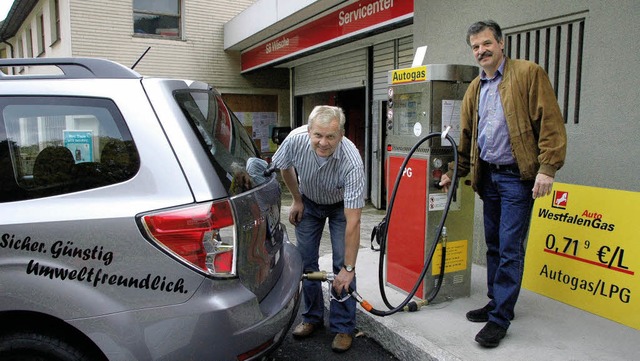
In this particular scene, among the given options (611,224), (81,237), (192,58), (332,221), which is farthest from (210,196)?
(192,58)

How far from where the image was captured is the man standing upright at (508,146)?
2.76 metres

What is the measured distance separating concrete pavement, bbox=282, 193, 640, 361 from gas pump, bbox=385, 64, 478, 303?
0.22 meters

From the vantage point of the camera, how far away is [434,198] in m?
3.56

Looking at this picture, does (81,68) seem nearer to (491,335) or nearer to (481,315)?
(491,335)

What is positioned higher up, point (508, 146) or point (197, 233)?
point (508, 146)

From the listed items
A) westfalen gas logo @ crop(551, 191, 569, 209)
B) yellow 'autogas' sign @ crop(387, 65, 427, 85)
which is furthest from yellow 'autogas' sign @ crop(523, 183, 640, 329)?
yellow 'autogas' sign @ crop(387, 65, 427, 85)

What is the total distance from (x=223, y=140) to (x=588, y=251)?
2.73 metres

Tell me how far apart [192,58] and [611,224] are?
10.9 meters

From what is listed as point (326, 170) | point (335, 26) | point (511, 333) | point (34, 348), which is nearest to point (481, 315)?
point (511, 333)

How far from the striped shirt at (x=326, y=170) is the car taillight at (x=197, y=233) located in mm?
1068

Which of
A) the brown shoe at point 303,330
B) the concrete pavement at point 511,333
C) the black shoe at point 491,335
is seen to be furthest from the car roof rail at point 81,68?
the black shoe at point 491,335

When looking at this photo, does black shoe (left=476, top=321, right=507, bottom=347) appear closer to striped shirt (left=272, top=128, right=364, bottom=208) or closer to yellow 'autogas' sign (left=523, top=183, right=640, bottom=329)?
yellow 'autogas' sign (left=523, top=183, right=640, bottom=329)

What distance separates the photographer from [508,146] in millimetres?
2967

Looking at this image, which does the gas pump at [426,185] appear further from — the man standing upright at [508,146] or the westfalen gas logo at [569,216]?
the westfalen gas logo at [569,216]
